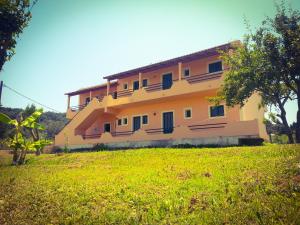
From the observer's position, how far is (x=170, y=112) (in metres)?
26.5

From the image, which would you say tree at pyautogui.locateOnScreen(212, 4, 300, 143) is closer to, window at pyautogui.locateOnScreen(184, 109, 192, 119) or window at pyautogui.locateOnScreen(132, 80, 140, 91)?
window at pyautogui.locateOnScreen(184, 109, 192, 119)

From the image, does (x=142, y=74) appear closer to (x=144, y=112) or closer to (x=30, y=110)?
(x=144, y=112)

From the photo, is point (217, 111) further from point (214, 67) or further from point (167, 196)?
point (167, 196)

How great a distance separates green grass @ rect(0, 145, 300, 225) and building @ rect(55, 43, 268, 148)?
887 centimetres

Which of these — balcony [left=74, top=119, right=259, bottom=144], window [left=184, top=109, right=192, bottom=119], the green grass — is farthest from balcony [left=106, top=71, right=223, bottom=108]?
the green grass

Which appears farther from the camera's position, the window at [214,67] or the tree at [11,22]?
the window at [214,67]

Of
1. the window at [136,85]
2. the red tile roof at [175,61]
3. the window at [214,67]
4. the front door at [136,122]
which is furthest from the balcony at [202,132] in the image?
the red tile roof at [175,61]

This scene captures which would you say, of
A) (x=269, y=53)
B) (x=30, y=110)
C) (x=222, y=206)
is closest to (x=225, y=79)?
(x=269, y=53)

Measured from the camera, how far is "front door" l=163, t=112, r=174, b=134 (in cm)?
2631

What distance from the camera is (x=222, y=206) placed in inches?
265

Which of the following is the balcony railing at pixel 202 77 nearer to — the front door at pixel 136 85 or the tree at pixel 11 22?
the front door at pixel 136 85

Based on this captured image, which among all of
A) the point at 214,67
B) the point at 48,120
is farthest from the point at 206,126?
the point at 48,120

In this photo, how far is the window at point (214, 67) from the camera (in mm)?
24086

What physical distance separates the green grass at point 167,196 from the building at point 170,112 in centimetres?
887
